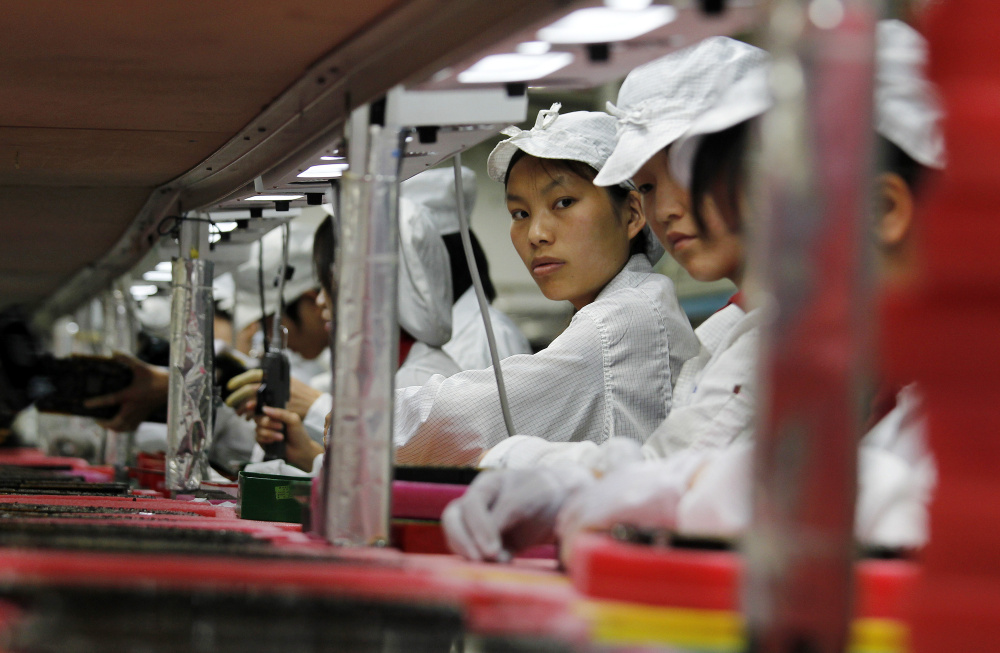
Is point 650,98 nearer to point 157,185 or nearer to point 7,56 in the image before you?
point 7,56

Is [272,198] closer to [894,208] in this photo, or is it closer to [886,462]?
[894,208]

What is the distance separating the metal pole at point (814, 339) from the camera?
457 millimetres

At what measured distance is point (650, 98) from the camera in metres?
1.37

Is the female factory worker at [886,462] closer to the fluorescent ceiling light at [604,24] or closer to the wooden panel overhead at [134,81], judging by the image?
the fluorescent ceiling light at [604,24]

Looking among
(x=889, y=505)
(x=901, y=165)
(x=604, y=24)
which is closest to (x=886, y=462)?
(x=889, y=505)

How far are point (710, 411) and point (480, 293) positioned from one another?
0.50 m

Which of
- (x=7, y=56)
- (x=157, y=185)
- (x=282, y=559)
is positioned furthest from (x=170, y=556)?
(x=157, y=185)

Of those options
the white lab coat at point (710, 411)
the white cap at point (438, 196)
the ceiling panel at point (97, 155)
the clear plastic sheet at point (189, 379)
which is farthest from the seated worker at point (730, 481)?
the white cap at point (438, 196)

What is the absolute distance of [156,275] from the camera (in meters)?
2.80

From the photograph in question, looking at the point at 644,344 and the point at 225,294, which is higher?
the point at 225,294

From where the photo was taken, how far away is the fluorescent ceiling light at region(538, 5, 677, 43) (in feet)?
2.65

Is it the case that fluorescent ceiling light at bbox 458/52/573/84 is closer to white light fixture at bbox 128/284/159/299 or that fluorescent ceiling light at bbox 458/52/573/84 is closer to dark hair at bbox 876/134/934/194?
dark hair at bbox 876/134/934/194

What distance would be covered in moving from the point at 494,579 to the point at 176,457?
4.26 feet

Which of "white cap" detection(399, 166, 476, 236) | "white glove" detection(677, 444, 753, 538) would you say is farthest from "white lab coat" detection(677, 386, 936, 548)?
"white cap" detection(399, 166, 476, 236)
